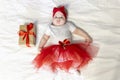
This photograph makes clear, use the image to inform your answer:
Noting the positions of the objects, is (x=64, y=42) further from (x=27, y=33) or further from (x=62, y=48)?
(x=27, y=33)

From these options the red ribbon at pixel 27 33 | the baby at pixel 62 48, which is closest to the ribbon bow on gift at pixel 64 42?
the baby at pixel 62 48

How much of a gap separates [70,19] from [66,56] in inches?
6.9

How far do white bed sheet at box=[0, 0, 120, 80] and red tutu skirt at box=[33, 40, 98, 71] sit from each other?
0.11 feet

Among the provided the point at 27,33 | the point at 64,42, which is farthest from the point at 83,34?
the point at 27,33

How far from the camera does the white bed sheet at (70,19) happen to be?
43.4 inches

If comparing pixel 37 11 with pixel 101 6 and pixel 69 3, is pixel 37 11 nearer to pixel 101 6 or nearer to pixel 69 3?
pixel 69 3

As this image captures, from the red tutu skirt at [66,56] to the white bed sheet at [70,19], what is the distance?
3cm

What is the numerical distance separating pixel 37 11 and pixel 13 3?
0.12 metres

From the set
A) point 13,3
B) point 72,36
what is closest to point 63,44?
point 72,36

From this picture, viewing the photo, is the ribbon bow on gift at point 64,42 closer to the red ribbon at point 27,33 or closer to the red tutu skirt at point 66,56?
the red tutu skirt at point 66,56

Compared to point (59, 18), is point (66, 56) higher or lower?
lower

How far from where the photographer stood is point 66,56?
1086mm

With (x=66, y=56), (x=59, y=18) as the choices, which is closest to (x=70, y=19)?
(x=59, y=18)

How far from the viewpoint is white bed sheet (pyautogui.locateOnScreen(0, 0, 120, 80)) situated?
1.10 metres
